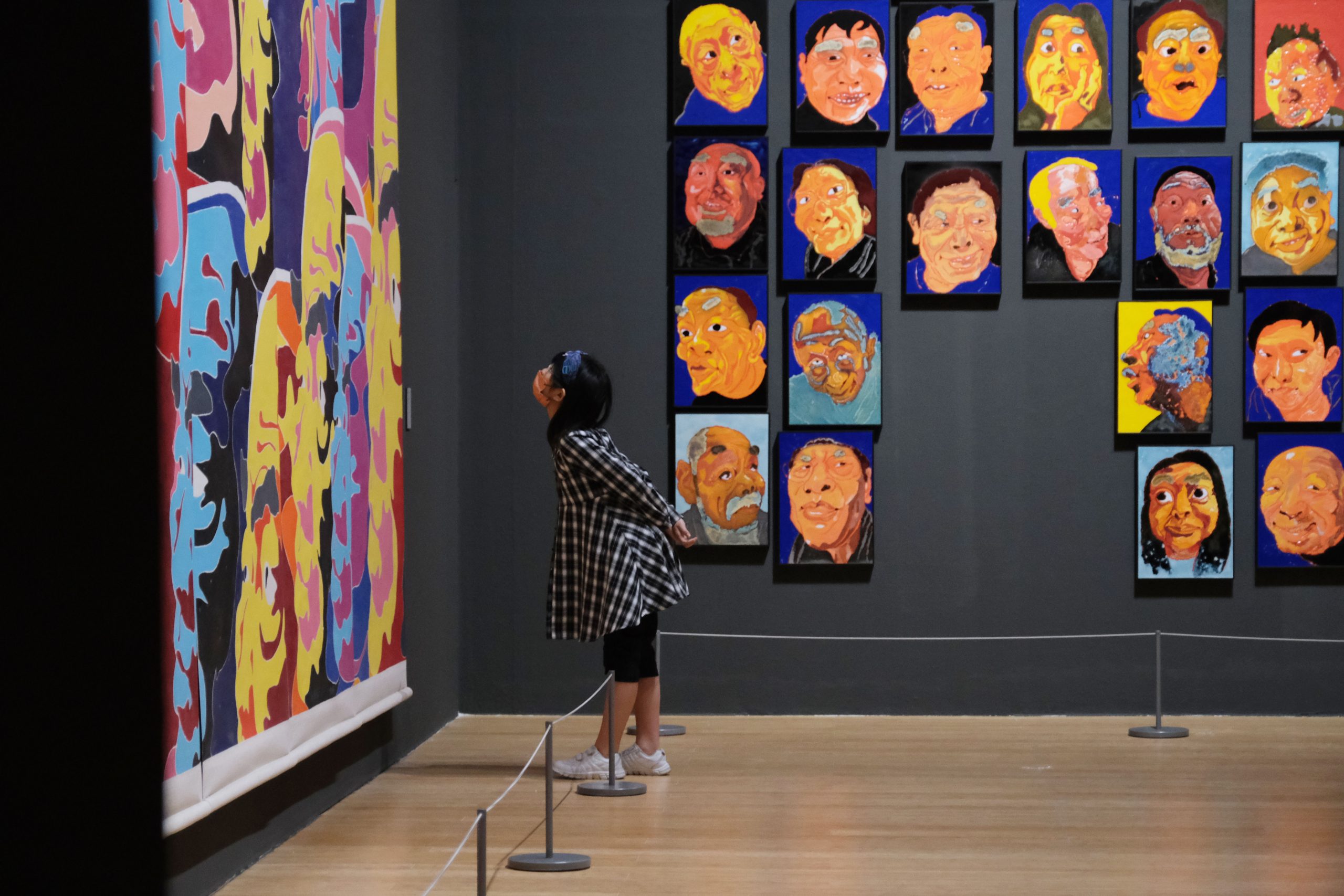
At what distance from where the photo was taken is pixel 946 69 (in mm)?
5965

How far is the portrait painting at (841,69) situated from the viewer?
Result: 235 inches

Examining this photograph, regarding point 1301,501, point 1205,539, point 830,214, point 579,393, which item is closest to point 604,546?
point 579,393

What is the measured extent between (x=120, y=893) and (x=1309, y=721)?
4984 mm

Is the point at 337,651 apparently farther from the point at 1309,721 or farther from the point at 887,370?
the point at 1309,721

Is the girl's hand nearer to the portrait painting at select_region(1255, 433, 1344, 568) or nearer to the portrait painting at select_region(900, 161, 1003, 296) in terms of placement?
the portrait painting at select_region(900, 161, 1003, 296)

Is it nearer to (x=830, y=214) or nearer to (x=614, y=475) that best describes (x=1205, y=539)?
(x=830, y=214)

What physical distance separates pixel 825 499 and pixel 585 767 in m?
1.85

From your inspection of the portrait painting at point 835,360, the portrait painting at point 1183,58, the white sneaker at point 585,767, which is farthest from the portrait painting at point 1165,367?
the white sneaker at point 585,767

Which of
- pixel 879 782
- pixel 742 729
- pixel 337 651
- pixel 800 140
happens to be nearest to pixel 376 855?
pixel 337 651

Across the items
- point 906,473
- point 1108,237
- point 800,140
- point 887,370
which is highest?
point 800,140

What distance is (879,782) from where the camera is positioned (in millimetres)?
4559

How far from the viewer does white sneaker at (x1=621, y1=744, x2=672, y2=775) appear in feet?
15.4

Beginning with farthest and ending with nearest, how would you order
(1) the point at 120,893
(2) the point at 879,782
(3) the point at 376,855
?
(2) the point at 879,782 → (3) the point at 376,855 → (1) the point at 120,893

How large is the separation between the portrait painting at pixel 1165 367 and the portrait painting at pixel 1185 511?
124mm
